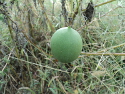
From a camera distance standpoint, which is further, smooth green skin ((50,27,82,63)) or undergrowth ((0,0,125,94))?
undergrowth ((0,0,125,94))

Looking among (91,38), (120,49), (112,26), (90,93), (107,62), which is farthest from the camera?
(112,26)

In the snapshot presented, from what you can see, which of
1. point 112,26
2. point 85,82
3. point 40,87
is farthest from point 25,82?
point 112,26

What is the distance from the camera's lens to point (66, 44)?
0.75m

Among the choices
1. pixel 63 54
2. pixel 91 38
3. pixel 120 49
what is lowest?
pixel 120 49

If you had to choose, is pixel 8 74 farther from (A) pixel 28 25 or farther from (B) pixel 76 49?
(B) pixel 76 49

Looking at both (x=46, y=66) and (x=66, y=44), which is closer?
(x=66, y=44)

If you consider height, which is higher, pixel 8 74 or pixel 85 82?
pixel 8 74

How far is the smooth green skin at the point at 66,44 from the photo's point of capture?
2.46ft

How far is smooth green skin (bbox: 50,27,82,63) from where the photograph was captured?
75 cm

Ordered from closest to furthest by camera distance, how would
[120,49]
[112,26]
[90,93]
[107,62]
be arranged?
[90,93], [107,62], [120,49], [112,26]

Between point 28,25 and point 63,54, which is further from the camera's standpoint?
point 28,25

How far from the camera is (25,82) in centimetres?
144

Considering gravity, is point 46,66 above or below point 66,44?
below

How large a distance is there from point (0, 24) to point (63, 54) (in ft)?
4.49
